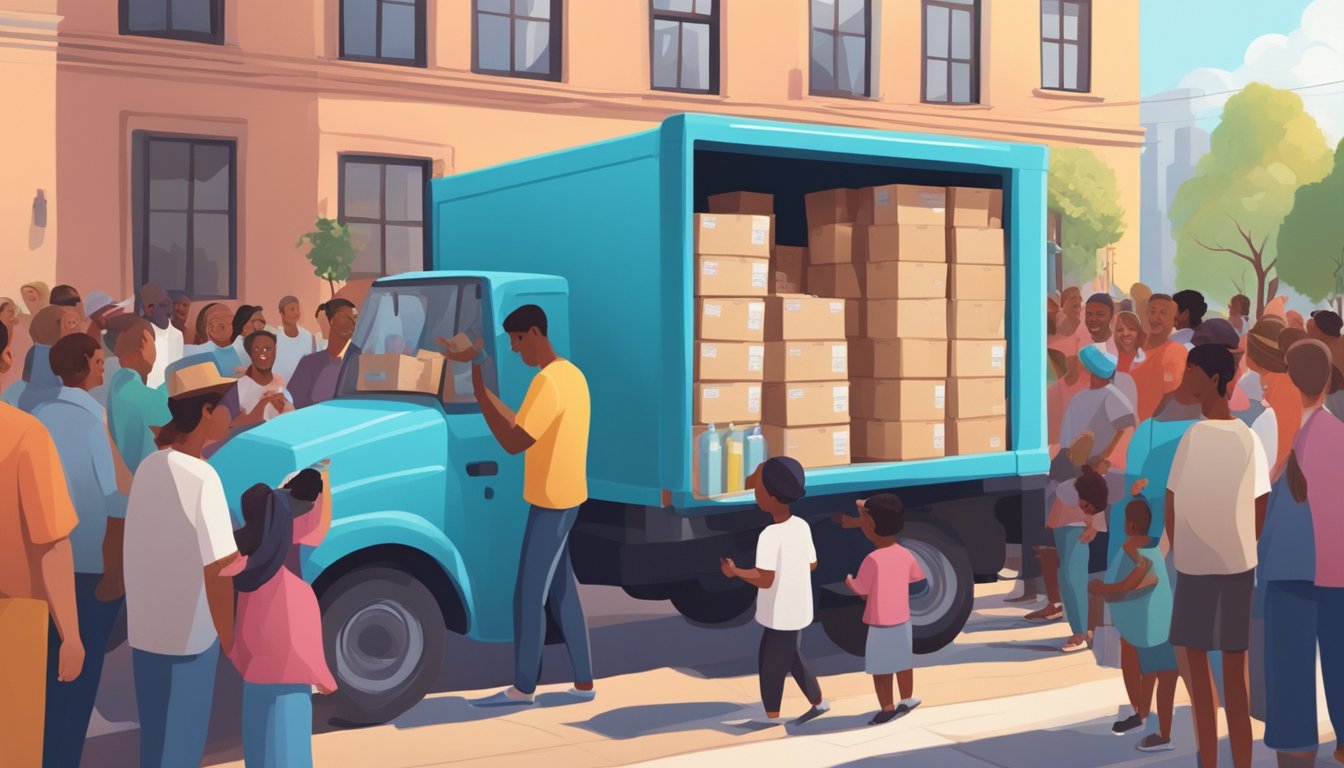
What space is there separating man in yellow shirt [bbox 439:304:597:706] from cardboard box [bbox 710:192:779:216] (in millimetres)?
1629

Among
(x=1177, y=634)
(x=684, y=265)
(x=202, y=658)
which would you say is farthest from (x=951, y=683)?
(x=202, y=658)

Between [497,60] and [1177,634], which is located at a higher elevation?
[497,60]

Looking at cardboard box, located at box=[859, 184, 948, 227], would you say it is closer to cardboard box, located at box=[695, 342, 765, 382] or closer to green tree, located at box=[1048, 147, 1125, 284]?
cardboard box, located at box=[695, 342, 765, 382]

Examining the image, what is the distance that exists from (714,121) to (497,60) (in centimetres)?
1487

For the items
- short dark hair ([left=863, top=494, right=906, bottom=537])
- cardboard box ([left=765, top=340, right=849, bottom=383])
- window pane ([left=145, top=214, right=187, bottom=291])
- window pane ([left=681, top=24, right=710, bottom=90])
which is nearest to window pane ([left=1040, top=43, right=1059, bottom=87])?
window pane ([left=681, top=24, right=710, bottom=90])

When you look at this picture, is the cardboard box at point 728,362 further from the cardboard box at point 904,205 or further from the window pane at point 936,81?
the window pane at point 936,81

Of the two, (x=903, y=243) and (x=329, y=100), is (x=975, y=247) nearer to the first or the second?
(x=903, y=243)

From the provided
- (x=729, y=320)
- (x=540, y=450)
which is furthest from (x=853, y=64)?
(x=540, y=450)

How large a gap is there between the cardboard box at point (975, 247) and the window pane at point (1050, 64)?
18577 millimetres

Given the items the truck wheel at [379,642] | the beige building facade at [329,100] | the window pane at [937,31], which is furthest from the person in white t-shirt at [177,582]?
the window pane at [937,31]

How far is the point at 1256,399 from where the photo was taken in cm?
1047

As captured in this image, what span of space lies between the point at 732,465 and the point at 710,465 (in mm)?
167

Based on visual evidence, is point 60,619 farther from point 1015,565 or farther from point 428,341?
point 1015,565

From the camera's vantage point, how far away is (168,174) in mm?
19844
